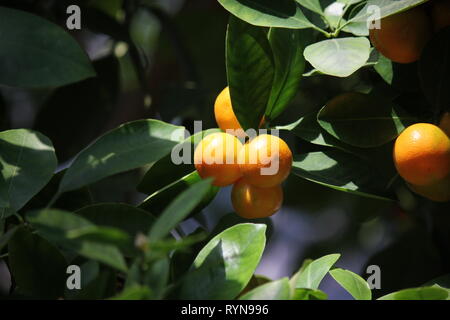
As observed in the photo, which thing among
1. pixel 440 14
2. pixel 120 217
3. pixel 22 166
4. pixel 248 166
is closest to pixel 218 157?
pixel 248 166

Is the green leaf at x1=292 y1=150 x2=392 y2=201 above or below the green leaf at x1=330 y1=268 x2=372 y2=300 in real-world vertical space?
above

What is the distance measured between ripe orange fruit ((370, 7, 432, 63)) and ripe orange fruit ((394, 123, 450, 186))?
0.11m

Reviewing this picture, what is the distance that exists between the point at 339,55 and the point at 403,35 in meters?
0.10

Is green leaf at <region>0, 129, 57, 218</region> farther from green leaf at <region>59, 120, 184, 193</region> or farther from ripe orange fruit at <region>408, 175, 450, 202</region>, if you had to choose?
Result: ripe orange fruit at <region>408, 175, 450, 202</region>

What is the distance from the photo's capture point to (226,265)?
2.72ft

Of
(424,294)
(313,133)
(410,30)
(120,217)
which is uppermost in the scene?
(410,30)

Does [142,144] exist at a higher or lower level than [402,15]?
lower

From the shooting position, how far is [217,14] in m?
2.03

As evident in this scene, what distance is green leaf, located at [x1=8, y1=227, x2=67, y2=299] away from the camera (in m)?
0.85

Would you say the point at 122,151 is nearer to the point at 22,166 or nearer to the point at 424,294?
the point at 22,166

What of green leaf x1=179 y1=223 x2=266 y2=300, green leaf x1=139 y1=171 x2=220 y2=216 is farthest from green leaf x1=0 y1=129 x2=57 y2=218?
green leaf x1=179 y1=223 x2=266 y2=300
